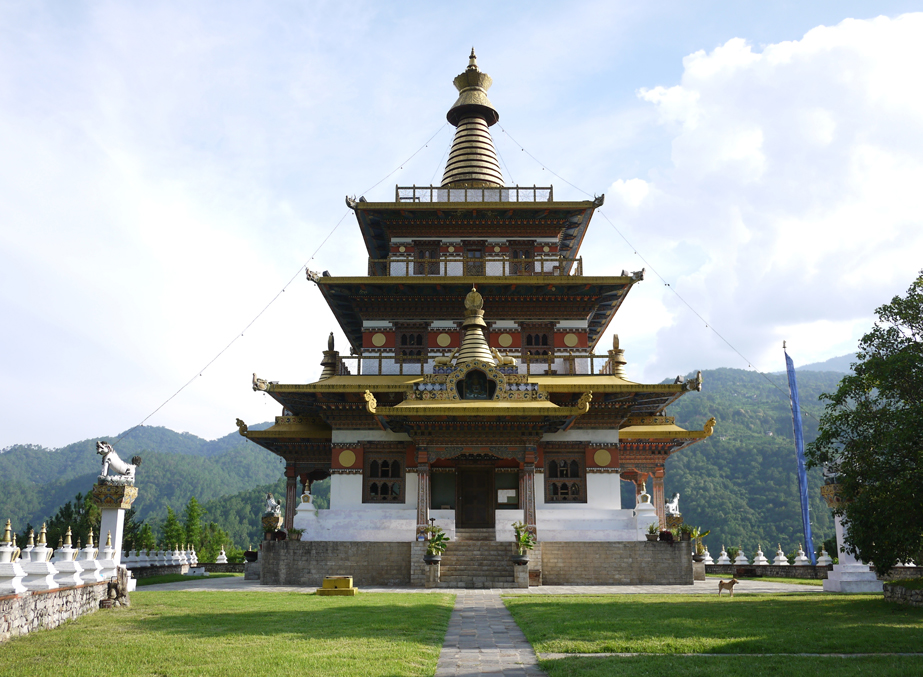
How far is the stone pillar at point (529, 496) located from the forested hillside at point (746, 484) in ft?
208

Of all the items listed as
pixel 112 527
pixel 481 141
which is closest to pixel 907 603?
pixel 112 527

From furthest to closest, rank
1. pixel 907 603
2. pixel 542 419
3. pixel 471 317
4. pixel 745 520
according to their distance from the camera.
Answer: pixel 745 520, pixel 471 317, pixel 542 419, pixel 907 603

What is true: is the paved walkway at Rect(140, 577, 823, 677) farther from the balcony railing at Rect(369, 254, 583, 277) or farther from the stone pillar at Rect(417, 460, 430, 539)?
the balcony railing at Rect(369, 254, 583, 277)

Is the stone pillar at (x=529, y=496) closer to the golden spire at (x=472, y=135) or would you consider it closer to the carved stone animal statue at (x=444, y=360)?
the carved stone animal statue at (x=444, y=360)

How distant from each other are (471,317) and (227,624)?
1704 centimetres

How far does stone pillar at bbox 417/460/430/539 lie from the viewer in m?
24.8

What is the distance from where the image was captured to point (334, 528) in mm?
25797

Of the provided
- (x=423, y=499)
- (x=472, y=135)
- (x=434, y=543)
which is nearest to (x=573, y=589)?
(x=434, y=543)

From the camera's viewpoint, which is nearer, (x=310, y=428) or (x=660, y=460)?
(x=310, y=428)

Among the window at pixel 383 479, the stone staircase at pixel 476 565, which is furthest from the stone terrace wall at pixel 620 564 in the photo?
the window at pixel 383 479

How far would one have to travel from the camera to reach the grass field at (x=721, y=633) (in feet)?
30.2

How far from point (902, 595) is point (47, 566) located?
18.0 meters

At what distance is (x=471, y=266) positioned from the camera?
104 feet

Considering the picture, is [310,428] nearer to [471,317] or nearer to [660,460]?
[471,317]
